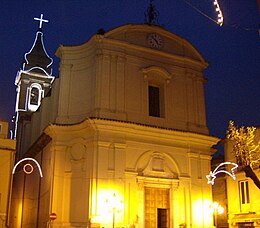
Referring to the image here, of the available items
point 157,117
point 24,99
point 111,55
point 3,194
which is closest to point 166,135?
point 157,117

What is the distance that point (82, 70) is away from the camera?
78.6ft

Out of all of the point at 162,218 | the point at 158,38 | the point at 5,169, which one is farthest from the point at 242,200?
the point at 5,169

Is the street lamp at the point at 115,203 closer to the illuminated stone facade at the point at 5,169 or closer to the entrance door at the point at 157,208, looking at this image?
the entrance door at the point at 157,208

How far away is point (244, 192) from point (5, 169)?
15985 millimetres

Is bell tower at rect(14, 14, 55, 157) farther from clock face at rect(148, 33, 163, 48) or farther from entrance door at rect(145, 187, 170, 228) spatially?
entrance door at rect(145, 187, 170, 228)

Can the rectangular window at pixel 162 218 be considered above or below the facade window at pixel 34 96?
below

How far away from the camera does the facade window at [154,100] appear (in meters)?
24.4

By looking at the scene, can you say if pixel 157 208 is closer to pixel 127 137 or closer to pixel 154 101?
pixel 127 137

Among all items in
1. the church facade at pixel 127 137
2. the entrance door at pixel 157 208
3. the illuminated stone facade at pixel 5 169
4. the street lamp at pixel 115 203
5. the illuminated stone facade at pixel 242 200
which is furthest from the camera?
the illuminated stone facade at pixel 242 200

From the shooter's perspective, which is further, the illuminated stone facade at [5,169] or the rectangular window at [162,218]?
the rectangular window at [162,218]

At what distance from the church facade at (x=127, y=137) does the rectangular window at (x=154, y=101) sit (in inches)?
2.3

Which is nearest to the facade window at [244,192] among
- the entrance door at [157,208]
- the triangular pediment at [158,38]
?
the entrance door at [157,208]

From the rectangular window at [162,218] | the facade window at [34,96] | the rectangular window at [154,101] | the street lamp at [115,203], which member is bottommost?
the rectangular window at [162,218]

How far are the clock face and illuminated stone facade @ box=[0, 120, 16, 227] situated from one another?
9400 millimetres
